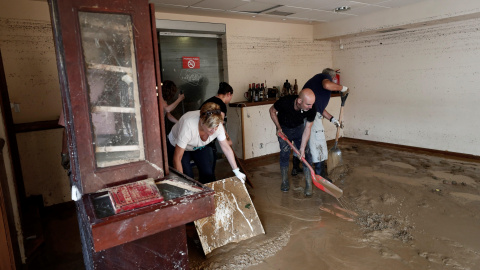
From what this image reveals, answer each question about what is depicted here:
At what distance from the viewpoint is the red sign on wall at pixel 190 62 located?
4.57 metres

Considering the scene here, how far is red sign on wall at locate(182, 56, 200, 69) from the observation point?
4570 millimetres

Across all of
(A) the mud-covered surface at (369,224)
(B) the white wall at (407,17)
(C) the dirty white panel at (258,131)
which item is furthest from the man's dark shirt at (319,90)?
(B) the white wall at (407,17)

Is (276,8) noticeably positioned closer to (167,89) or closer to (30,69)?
(167,89)

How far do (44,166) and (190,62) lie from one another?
2.38 meters

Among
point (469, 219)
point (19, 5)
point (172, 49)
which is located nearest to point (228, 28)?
point (172, 49)

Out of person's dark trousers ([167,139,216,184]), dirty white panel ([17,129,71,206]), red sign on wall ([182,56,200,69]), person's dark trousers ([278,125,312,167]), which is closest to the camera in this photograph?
person's dark trousers ([167,139,216,184])

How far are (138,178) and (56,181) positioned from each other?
216cm

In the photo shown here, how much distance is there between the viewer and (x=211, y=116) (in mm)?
2217

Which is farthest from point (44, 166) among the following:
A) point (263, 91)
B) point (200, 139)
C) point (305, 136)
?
point (263, 91)

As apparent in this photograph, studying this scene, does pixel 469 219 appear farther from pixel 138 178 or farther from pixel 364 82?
pixel 364 82

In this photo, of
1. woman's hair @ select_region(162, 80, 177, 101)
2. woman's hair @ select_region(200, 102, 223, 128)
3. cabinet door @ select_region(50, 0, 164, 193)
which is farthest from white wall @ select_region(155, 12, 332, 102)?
cabinet door @ select_region(50, 0, 164, 193)

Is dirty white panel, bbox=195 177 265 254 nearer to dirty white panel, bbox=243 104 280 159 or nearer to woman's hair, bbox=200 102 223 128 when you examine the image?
woman's hair, bbox=200 102 223 128

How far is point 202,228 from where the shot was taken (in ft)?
7.74

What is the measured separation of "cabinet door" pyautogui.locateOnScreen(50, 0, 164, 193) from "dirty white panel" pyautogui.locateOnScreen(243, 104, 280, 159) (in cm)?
298
